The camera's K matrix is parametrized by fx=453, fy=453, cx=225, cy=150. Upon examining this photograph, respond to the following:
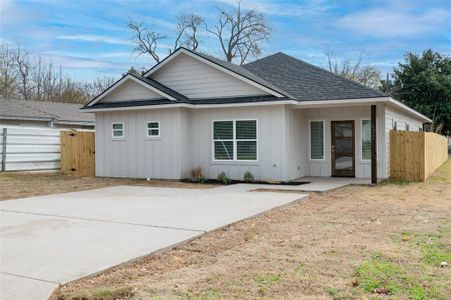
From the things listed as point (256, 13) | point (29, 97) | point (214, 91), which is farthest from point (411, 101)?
point (29, 97)

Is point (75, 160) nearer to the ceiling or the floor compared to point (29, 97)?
nearer to the floor

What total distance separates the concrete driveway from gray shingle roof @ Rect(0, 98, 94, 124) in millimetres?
14099

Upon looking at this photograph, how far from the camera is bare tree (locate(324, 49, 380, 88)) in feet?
154

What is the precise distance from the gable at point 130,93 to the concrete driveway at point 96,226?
4725 millimetres

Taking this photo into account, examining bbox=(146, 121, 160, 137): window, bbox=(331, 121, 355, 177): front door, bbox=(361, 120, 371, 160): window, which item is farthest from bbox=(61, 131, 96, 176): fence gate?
bbox=(361, 120, 371, 160): window

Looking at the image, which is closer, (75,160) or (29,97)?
(75,160)

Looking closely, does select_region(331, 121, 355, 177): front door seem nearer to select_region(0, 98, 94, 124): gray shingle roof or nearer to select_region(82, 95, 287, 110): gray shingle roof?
select_region(82, 95, 287, 110): gray shingle roof

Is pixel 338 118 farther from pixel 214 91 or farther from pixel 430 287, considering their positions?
pixel 430 287

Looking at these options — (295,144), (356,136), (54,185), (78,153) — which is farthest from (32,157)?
(356,136)

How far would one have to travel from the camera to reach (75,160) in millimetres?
19312

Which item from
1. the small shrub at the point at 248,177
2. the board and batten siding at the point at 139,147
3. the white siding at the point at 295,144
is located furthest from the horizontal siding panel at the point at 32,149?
the white siding at the point at 295,144

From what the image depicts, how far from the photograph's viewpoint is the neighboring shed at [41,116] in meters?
24.0

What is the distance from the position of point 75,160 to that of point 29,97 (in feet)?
74.3

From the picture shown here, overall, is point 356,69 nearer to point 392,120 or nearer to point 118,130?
point 392,120
